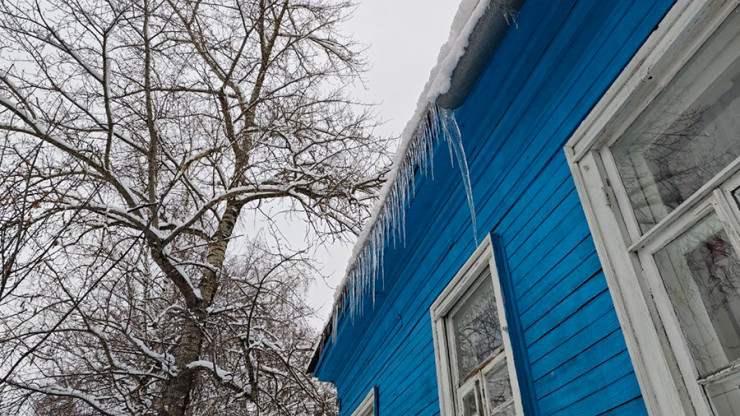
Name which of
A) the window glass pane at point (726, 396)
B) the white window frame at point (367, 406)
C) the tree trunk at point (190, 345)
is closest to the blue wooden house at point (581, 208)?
the window glass pane at point (726, 396)

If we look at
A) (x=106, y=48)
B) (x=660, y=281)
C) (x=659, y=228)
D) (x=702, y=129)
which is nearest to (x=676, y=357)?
(x=660, y=281)

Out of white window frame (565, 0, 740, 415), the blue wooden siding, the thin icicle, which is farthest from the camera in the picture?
the thin icicle

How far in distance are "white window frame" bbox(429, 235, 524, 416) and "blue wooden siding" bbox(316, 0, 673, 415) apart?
10cm

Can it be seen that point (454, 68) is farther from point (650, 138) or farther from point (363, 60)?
point (363, 60)

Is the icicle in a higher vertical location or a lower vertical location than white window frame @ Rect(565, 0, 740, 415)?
higher

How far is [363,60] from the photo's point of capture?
9.90 meters

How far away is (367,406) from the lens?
17.6 ft

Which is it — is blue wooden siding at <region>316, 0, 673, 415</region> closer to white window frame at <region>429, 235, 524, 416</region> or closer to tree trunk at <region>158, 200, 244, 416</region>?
white window frame at <region>429, 235, 524, 416</region>

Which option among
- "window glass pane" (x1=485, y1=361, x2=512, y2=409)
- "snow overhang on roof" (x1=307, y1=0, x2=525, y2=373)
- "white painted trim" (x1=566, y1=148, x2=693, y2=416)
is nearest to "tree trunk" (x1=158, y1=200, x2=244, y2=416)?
"snow overhang on roof" (x1=307, y1=0, x2=525, y2=373)

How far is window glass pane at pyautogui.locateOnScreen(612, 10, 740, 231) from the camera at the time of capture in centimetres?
156

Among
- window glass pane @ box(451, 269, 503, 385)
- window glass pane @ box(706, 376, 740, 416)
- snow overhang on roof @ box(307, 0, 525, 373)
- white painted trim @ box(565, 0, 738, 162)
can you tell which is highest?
snow overhang on roof @ box(307, 0, 525, 373)

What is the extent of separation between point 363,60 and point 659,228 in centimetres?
891

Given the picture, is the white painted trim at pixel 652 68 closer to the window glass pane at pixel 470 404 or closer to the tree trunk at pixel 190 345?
the window glass pane at pixel 470 404

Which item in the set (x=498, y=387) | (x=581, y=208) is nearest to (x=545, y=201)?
(x=581, y=208)
